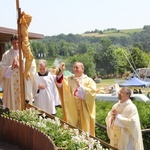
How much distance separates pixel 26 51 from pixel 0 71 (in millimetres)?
1001

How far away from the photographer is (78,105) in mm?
6770

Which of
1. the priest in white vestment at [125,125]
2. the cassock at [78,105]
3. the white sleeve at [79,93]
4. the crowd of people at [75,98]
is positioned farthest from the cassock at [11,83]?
the priest in white vestment at [125,125]

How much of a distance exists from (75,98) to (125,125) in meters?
0.96

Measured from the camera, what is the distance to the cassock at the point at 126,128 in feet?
21.6

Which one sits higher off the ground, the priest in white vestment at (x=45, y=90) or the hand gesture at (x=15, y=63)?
the hand gesture at (x=15, y=63)

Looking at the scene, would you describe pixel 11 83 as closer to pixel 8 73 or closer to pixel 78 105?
pixel 8 73

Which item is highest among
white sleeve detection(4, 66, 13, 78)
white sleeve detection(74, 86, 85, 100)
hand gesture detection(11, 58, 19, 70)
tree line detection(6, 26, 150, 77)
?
hand gesture detection(11, 58, 19, 70)

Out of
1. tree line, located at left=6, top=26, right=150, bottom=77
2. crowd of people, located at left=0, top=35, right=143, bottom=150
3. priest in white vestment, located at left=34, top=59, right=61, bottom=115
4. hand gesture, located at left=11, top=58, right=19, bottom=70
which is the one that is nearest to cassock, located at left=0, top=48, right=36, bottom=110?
crowd of people, located at left=0, top=35, right=143, bottom=150

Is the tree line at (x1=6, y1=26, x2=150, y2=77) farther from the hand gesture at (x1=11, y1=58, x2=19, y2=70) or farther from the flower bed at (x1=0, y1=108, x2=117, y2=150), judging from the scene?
the flower bed at (x1=0, y1=108, x2=117, y2=150)

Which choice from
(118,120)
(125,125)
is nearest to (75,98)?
(118,120)

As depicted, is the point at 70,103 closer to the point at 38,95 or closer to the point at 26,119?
the point at 38,95

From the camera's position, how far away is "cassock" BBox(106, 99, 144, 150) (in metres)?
6.58

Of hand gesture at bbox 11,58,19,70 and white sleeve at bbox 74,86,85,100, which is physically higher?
hand gesture at bbox 11,58,19,70

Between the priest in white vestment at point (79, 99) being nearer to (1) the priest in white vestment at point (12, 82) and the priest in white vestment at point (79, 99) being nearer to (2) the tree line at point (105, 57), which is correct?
(1) the priest in white vestment at point (12, 82)
